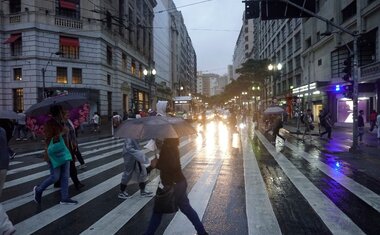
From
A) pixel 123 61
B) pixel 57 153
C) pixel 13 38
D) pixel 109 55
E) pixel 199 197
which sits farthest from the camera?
pixel 123 61

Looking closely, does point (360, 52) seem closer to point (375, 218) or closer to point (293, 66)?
point (293, 66)

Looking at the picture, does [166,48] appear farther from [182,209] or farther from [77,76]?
[182,209]

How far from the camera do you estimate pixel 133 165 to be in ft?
25.1

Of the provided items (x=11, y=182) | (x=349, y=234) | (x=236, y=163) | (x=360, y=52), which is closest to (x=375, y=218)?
(x=349, y=234)

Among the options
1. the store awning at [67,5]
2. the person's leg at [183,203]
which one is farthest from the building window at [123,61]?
the person's leg at [183,203]

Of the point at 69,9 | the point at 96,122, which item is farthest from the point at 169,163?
the point at 69,9

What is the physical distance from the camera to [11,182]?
31.1ft

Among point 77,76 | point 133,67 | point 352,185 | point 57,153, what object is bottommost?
point 352,185

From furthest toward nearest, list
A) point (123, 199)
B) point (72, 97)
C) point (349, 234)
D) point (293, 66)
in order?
point (293, 66) < point (72, 97) < point (123, 199) < point (349, 234)

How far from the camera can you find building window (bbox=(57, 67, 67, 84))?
1329 inches

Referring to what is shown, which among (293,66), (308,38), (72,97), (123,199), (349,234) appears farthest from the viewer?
(293,66)

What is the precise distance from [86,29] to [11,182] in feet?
90.2

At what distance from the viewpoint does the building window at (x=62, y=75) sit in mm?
33750

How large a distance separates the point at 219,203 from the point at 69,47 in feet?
101
